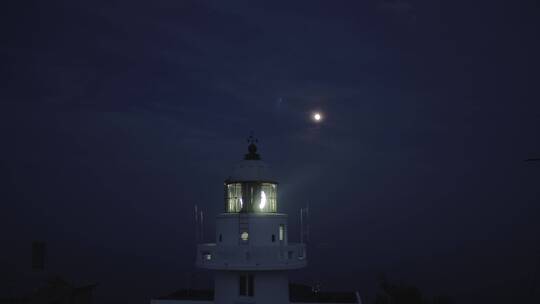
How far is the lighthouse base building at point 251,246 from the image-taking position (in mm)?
16969

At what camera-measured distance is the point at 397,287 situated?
30484mm

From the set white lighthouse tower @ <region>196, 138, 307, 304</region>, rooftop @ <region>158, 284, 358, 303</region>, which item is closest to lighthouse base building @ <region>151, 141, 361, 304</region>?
white lighthouse tower @ <region>196, 138, 307, 304</region>

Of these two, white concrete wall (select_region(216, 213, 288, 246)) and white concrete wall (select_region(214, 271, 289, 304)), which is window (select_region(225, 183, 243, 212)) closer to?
white concrete wall (select_region(216, 213, 288, 246))

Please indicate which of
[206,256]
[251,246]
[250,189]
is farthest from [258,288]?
[250,189]

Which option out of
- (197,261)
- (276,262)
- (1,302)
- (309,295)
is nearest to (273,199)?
(276,262)

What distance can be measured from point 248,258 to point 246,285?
5.17ft

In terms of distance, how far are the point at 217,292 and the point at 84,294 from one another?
304 inches

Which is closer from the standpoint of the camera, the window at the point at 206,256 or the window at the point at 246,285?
the window at the point at 206,256

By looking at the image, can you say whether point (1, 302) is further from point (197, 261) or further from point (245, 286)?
point (245, 286)

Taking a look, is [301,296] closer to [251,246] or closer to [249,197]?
[251,246]

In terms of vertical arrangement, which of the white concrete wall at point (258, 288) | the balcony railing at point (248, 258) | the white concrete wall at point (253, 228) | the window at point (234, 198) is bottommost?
the white concrete wall at point (258, 288)

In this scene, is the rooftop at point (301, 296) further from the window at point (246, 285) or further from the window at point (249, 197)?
the window at point (249, 197)

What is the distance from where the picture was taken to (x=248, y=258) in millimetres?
16891

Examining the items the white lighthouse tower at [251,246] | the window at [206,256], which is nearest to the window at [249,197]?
the white lighthouse tower at [251,246]
